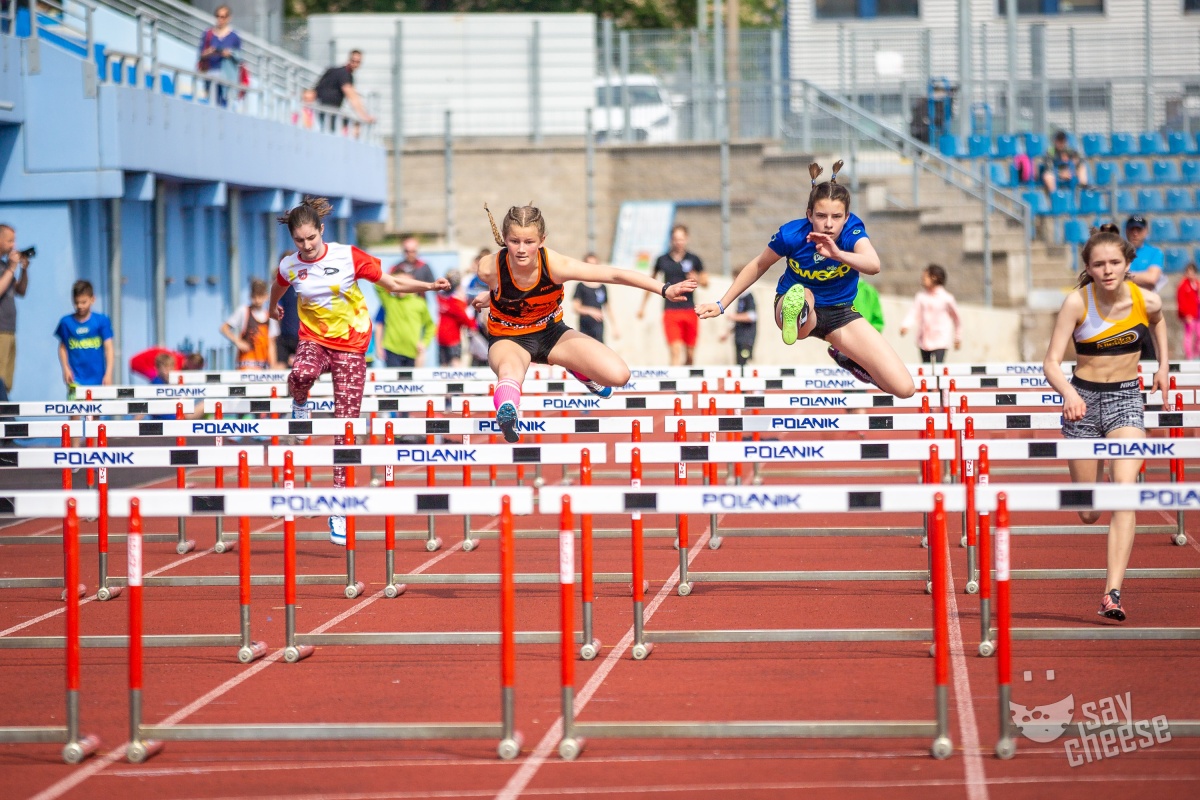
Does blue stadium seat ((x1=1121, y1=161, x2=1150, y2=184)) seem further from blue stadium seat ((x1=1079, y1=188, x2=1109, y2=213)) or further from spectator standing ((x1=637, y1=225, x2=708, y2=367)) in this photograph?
spectator standing ((x1=637, y1=225, x2=708, y2=367))

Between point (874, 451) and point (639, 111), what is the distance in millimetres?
24472

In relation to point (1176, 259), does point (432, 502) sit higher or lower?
lower

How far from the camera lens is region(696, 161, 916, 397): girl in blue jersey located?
9.45m

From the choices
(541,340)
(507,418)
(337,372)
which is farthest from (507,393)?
(337,372)

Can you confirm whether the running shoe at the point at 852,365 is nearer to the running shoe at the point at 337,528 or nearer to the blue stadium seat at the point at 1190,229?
the running shoe at the point at 337,528

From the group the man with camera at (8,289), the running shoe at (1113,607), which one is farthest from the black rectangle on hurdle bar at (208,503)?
the man with camera at (8,289)

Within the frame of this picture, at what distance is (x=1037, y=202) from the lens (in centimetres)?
3034

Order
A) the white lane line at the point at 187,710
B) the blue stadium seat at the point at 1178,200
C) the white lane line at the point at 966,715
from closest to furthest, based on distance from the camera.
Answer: the white lane line at the point at 966,715
the white lane line at the point at 187,710
the blue stadium seat at the point at 1178,200

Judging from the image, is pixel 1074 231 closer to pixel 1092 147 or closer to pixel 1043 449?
pixel 1092 147

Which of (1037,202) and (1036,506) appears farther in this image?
(1037,202)

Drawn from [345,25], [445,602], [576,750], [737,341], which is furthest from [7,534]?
[345,25]

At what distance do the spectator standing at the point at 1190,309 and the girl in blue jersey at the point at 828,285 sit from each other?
19156 mm

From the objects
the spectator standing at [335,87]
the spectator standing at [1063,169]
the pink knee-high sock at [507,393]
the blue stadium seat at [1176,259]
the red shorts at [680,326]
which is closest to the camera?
the pink knee-high sock at [507,393]

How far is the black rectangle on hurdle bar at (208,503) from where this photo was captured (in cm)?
662
